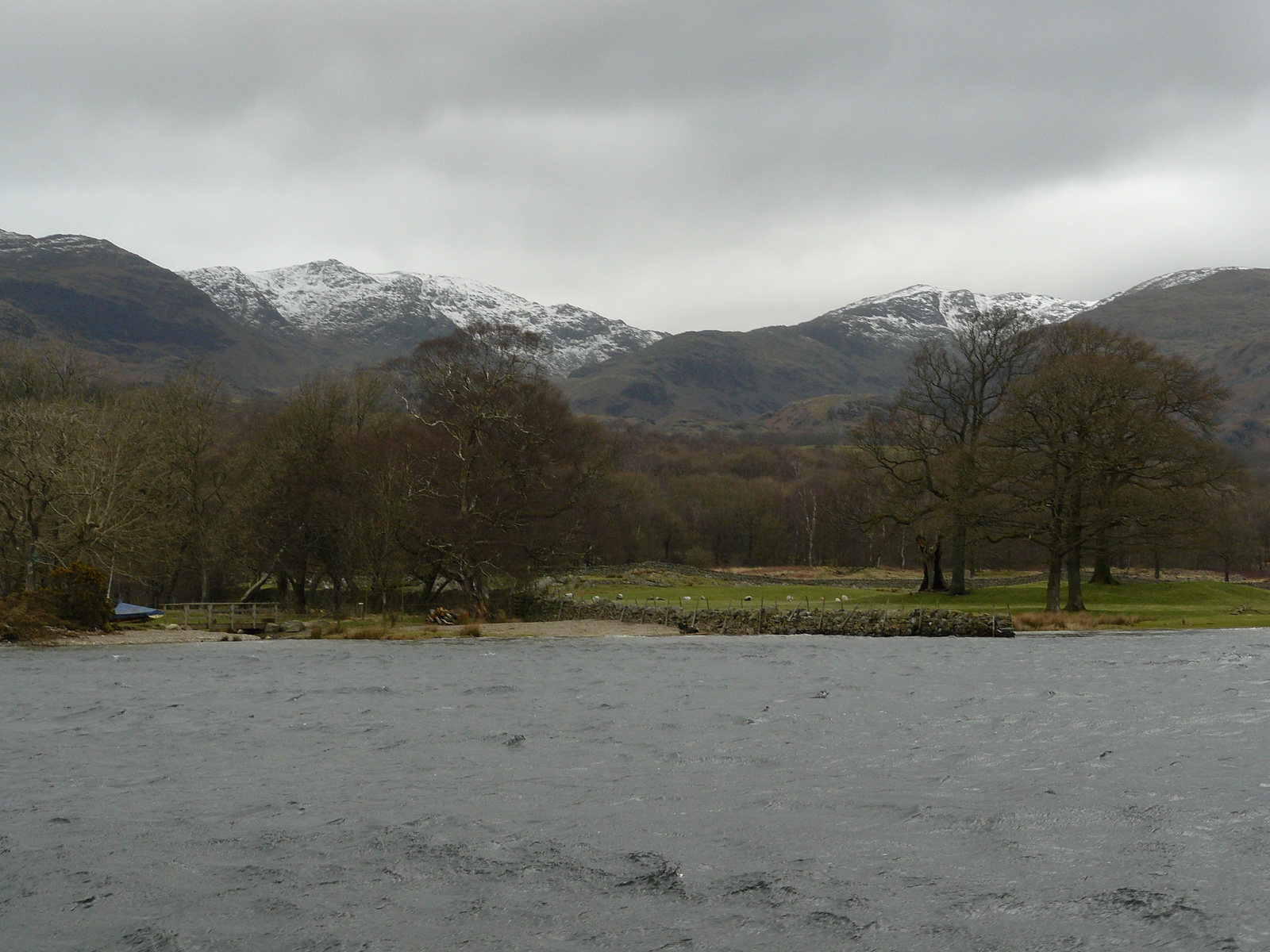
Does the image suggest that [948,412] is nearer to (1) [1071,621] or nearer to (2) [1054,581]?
(2) [1054,581]

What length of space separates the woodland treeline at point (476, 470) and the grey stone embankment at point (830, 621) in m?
5.98

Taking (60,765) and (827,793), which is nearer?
(827,793)

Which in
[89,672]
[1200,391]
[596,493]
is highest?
[1200,391]

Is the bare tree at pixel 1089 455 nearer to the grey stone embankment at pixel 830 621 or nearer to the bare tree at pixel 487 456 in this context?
the grey stone embankment at pixel 830 621

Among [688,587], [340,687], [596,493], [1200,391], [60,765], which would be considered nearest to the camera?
[60,765]

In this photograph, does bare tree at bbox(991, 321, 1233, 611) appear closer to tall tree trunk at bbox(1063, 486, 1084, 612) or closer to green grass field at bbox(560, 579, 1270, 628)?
tall tree trunk at bbox(1063, 486, 1084, 612)

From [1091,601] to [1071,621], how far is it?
8.54 metres

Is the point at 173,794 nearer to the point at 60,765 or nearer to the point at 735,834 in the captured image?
the point at 60,765

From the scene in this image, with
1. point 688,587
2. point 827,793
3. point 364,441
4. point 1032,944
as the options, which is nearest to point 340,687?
point 827,793

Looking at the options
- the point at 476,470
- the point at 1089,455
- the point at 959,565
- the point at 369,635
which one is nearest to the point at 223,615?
the point at 369,635

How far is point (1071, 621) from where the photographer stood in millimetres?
48812

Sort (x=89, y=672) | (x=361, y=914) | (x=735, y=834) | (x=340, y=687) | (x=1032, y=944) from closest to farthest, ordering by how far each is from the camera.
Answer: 1. (x=1032, y=944)
2. (x=361, y=914)
3. (x=735, y=834)
4. (x=340, y=687)
5. (x=89, y=672)

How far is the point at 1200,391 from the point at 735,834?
170 feet

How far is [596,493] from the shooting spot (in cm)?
6284
